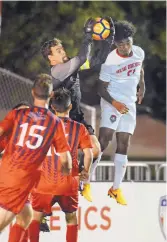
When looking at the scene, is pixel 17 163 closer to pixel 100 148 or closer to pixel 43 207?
pixel 43 207

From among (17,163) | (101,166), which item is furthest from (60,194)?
(101,166)

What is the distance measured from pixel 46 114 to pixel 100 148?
253 cm

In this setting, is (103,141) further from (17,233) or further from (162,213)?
(17,233)

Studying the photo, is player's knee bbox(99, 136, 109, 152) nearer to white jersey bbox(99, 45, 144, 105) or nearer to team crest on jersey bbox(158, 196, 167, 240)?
white jersey bbox(99, 45, 144, 105)

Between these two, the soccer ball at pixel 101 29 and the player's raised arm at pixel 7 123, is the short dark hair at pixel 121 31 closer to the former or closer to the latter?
the soccer ball at pixel 101 29

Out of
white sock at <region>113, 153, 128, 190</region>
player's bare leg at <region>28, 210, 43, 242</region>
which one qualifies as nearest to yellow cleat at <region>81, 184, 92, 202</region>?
white sock at <region>113, 153, 128, 190</region>

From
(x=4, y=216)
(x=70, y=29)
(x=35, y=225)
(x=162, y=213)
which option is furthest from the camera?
(x=70, y=29)

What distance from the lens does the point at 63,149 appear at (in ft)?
30.5

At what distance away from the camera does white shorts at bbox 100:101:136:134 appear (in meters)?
11.7

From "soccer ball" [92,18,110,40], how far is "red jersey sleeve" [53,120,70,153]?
2269 millimetres

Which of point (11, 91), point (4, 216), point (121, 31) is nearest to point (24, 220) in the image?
point (4, 216)

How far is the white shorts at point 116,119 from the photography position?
11.7 metres

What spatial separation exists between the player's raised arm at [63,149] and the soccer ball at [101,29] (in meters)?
2.25

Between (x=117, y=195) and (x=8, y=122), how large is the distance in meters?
3.33
